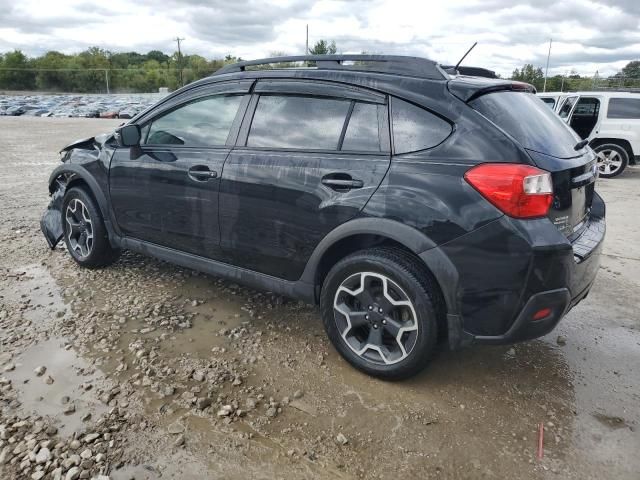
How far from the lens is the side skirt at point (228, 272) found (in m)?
3.12

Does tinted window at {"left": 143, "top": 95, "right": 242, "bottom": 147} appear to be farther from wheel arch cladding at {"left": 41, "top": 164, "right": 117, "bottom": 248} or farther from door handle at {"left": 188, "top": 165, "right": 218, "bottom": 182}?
wheel arch cladding at {"left": 41, "top": 164, "right": 117, "bottom": 248}

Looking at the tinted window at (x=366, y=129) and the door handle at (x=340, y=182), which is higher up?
the tinted window at (x=366, y=129)

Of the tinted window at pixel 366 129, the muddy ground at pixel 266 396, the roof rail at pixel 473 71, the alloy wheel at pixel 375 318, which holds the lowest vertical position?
the muddy ground at pixel 266 396

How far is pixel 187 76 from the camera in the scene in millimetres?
85625

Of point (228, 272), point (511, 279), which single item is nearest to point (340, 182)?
point (511, 279)

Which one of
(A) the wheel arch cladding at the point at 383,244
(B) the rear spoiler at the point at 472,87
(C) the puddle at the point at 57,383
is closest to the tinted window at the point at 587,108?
(B) the rear spoiler at the point at 472,87

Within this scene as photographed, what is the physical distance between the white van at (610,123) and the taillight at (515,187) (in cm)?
945

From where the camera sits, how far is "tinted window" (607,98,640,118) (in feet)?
34.4

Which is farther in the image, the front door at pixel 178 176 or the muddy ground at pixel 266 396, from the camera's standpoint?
the front door at pixel 178 176

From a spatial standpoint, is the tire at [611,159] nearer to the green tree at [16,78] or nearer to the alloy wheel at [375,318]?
the alloy wheel at [375,318]

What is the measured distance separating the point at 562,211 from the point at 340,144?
124 cm

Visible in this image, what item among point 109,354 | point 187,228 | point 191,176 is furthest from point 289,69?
point 109,354

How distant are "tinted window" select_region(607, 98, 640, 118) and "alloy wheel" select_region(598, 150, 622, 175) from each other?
2.58 ft

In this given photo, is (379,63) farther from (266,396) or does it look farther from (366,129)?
(266,396)
